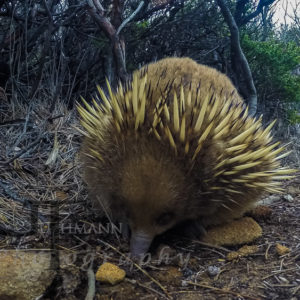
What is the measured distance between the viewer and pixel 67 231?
6.84 ft

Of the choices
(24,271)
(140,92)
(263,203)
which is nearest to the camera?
(24,271)

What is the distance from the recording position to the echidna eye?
1.82 metres

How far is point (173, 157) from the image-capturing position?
5.84 feet

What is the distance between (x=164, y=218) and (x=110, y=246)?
0.34 metres

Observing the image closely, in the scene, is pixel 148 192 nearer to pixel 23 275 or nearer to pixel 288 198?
pixel 23 275

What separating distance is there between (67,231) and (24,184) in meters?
0.59

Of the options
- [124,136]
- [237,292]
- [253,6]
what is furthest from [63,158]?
[253,6]

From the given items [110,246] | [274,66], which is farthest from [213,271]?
[274,66]

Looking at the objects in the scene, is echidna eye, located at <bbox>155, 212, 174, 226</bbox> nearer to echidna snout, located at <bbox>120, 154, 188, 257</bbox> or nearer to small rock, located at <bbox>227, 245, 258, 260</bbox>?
echidna snout, located at <bbox>120, 154, 188, 257</bbox>

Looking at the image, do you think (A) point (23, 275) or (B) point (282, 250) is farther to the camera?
(B) point (282, 250)

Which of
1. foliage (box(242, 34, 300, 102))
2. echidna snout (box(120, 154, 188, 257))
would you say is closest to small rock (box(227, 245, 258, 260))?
echidna snout (box(120, 154, 188, 257))

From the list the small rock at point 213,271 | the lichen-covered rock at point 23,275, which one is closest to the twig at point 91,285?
the lichen-covered rock at point 23,275

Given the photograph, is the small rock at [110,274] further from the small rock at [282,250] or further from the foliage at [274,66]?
the foliage at [274,66]

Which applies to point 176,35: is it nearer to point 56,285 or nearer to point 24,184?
point 24,184
